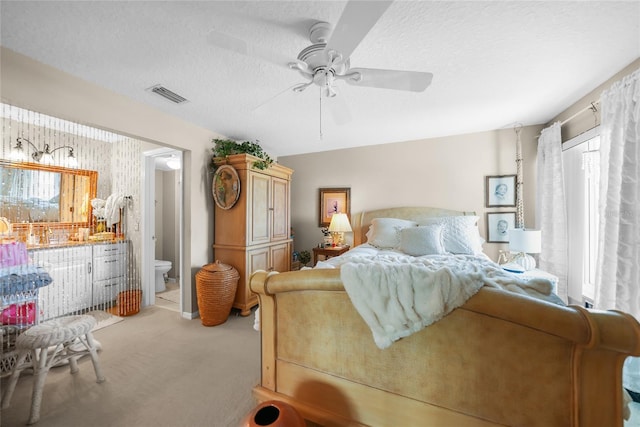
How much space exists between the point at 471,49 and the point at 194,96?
2.28m

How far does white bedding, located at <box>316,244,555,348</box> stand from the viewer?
3.47 ft

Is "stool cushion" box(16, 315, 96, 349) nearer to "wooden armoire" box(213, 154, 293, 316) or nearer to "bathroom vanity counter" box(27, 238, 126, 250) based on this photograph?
"bathroom vanity counter" box(27, 238, 126, 250)

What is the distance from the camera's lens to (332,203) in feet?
13.8

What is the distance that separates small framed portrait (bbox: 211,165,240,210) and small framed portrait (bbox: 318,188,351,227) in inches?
63.7

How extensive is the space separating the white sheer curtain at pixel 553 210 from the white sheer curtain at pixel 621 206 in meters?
0.76

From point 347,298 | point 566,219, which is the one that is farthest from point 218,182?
point 566,219

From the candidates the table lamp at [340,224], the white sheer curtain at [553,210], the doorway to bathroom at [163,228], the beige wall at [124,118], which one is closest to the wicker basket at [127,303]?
the doorway to bathroom at [163,228]

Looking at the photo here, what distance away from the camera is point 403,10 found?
4.46ft

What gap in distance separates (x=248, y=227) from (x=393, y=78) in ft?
7.46

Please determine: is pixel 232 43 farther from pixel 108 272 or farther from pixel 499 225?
pixel 499 225

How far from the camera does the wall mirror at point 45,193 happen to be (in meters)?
1.99

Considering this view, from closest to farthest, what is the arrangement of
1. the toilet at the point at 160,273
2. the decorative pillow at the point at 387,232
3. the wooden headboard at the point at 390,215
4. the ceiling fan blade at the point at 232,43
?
the ceiling fan blade at the point at 232,43, the decorative pillow at the point at 387,232, the wooden headboard at the point at 390,215, the toilet at the point at 160,273

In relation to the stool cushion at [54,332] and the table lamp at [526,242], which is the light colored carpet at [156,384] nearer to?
the stool cushion at [54,332]

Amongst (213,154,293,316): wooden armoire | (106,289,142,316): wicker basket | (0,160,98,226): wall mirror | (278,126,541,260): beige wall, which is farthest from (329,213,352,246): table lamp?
(0,160,98,226): wall mirror
